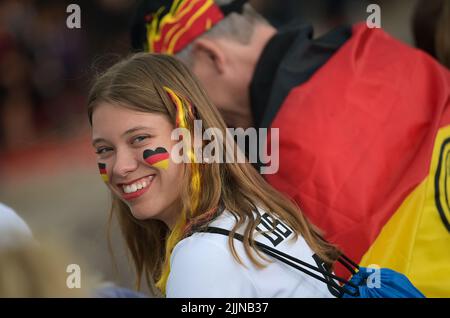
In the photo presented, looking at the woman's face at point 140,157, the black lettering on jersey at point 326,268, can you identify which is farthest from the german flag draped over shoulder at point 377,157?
the woman's face at point 140,157

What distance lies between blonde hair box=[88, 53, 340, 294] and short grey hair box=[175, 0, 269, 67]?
0.83 metres

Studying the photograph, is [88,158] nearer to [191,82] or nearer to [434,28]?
[434,28]

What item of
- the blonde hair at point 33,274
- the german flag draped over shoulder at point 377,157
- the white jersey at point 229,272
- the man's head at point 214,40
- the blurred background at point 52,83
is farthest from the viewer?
the blurred background at point 52,83

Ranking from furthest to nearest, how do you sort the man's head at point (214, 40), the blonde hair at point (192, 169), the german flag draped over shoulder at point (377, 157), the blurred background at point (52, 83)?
the blurred background at point (52, 83) → the man's head at point (214, 40) → the german flag draped over shoulder at point (377, 157) → the blonde hair at point (192, 169)

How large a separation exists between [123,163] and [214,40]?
109cm

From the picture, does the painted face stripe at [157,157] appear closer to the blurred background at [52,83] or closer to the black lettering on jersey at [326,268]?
the black lettering on jersey at [326,268]

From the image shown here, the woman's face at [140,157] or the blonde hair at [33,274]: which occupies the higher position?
the woman's face at [140,157]

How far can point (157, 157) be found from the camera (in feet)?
5.39

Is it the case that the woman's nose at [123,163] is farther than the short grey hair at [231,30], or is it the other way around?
the short grey hair at [231,30]

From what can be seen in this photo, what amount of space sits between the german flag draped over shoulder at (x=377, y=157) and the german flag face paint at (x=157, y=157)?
1.99 feet

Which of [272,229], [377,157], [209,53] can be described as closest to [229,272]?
[272,229]

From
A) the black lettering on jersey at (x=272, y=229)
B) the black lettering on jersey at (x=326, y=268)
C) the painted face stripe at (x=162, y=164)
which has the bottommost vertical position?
the black lettering on jersey at (x=326, y=268)

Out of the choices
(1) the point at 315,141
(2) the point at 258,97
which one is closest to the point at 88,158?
(2) the point at 258,97

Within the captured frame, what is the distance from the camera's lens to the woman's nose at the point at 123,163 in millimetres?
1650
